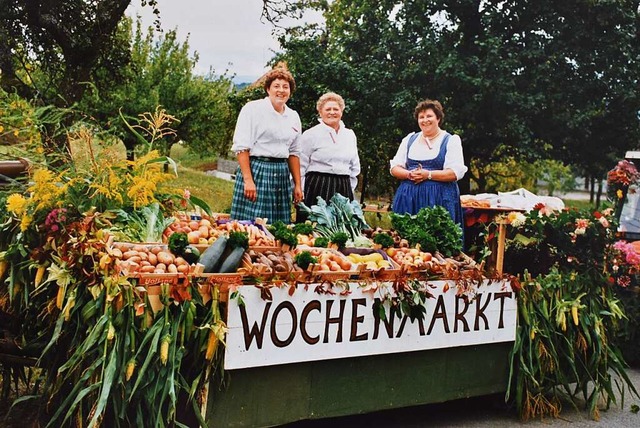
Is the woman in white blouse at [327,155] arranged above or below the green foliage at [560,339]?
above

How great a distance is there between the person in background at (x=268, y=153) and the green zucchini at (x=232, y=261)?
1.87 meters

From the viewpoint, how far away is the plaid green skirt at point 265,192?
6.23 meters

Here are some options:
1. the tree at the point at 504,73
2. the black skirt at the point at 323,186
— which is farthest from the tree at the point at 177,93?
the black skirt at the point at 323,186

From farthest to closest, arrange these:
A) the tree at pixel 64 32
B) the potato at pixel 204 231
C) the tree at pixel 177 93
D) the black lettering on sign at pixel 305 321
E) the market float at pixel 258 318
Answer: the tree at pixel 177 93 → the tree at pixel 64 32 → the potato at pixel 204 231 → the black lettering on sign at pixel 305 321 → the market float at pixel 258 318

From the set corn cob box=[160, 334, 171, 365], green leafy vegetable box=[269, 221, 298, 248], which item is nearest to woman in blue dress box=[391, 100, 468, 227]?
green leafy vegetable box=[269, 221, 298, 248]

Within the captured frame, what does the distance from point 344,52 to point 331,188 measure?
1457 centimetres

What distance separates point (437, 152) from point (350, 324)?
8.14 feet

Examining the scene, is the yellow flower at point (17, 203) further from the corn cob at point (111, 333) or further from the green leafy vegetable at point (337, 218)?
the green leafy vegetable at point (337, 218)

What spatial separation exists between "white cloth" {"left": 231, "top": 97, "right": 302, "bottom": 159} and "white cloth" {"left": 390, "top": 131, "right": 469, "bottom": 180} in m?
0.98

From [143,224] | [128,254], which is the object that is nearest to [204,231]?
[143,224]

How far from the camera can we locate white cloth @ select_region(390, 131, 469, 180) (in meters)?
6.40

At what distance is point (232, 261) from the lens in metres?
4.21

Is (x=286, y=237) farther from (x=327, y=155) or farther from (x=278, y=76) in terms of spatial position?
(x=327, y=155)

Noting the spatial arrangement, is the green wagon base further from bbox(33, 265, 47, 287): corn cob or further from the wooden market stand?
bbox(33, 265, 47, 287): corn cob
